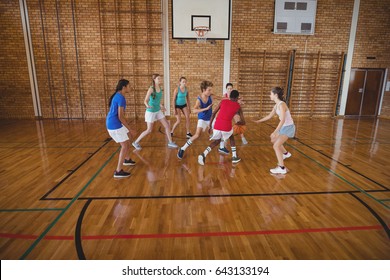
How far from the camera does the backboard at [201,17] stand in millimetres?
9188

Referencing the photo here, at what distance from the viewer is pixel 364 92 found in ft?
36.7

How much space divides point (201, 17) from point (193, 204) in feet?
25.8

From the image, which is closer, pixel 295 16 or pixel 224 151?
pixel 224 151

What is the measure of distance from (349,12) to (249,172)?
946cm

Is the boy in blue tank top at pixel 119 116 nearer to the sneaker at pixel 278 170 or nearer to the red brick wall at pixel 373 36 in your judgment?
the sneaker at pixel 278 170

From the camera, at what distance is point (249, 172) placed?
4703 mm

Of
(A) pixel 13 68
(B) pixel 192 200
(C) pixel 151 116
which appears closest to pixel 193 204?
(B) pixel 192 200

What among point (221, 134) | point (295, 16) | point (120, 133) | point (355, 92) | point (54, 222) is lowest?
point (54, 222)

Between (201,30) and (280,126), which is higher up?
(201,30)

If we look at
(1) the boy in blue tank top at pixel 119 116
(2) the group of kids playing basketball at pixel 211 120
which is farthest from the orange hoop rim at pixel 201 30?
(1) the boy in blue tank top at pixel 119 116

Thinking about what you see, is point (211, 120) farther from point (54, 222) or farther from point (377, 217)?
point (54, 222)

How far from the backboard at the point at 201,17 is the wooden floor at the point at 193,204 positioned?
5.24 meters

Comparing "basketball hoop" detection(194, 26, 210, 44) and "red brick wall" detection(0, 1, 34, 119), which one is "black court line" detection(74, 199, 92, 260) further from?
"red brick wall" detection(0, 1, 34, 119)
